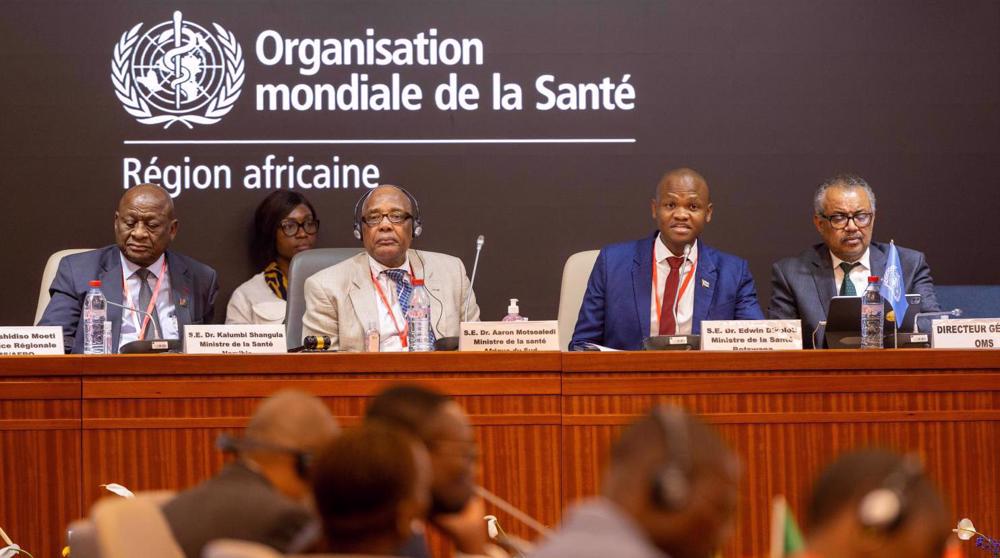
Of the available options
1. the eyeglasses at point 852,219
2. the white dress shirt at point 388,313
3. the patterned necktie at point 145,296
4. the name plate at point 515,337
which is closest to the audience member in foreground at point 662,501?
the name plate at point 515,337

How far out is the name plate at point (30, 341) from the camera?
437cm

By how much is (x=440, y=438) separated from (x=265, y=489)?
0.33m

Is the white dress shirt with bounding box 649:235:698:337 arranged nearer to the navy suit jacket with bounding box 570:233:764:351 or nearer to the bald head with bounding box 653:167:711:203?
the navy suit jacket with bounding box 570:233:764:351

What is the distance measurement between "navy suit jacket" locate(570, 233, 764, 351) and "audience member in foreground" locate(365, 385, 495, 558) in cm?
301

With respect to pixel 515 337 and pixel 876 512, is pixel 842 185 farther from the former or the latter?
pixel 876 512

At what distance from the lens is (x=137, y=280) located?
5.57 m

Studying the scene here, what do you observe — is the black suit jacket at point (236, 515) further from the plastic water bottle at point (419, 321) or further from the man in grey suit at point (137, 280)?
the man in grey suit at point (137, 280)

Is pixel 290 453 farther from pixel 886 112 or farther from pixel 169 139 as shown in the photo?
pixel 886 112

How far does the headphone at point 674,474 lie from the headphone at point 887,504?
0.21m

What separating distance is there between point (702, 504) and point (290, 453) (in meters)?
1.06

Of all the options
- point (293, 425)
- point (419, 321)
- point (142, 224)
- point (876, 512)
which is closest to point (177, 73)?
point (142, 224)

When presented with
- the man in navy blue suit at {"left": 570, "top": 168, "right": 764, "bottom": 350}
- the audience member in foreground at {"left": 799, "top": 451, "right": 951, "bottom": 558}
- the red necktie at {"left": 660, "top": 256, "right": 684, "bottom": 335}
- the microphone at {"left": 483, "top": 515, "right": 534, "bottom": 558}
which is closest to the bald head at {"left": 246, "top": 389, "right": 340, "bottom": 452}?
the microphone at {"left": 483, "top": 515, "right": 534, "bottom": 558}

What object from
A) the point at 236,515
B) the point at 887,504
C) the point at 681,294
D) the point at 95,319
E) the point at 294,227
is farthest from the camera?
the point at 294,227

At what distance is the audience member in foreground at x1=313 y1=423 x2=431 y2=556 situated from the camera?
1.74 metres
